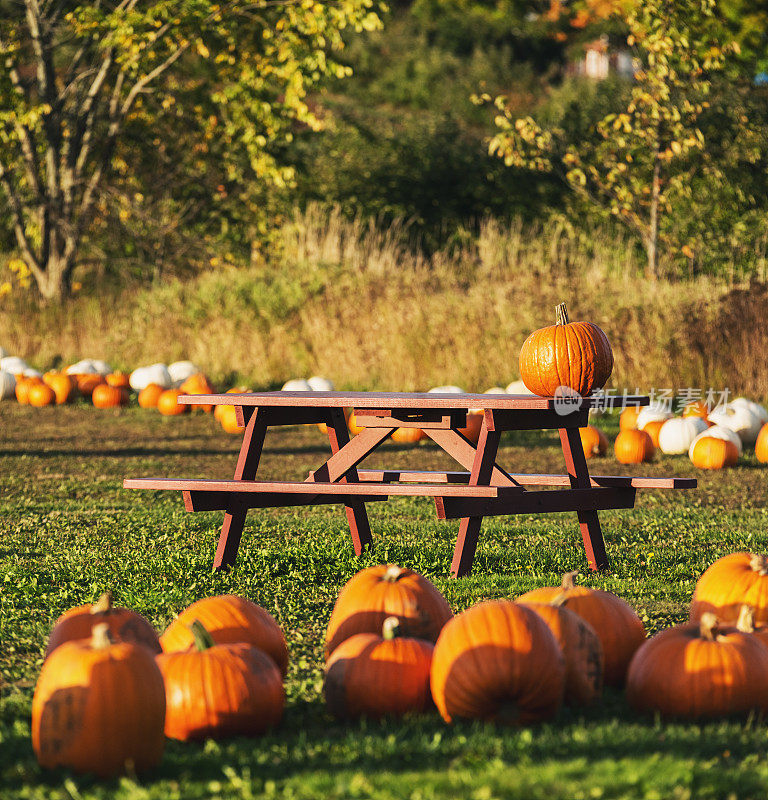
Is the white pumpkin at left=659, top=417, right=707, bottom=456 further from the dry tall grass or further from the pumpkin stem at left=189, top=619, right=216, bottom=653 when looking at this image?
the pumpkin stem at left=189, top=619, right=216, bottom=653

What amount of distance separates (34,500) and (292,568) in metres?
2.53

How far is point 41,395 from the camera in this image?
43.1 feet

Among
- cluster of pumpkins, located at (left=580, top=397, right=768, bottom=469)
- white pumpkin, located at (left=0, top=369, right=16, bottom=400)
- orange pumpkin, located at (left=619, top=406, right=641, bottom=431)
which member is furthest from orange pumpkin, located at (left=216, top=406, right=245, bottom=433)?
white pumpkin, located at (left=0, top=369, right=16, bottom=400)

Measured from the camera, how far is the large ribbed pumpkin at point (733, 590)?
12.0 feet

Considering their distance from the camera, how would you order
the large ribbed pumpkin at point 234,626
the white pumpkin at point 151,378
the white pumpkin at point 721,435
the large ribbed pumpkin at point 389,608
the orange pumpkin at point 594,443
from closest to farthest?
the large ribbed pumpkin at point 234,626
the large ribbed pumpkin at point 389,608
the white pumpkin at point 721,435
the orange pumpkin at point 594,443
the white pumpkin at point 151,378

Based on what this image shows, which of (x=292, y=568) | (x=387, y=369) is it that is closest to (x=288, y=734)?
(x=292, y=568)

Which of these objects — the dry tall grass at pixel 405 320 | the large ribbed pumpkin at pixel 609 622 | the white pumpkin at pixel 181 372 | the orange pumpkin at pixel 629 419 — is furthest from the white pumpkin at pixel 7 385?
the large ribbed pumpkin at pixel 609 622

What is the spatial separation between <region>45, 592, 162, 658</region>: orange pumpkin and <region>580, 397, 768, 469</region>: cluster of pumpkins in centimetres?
624

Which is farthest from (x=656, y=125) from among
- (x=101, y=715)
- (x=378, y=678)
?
(x=101, y=715)

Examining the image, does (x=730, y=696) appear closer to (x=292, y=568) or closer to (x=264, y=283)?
(x=292, y=568)

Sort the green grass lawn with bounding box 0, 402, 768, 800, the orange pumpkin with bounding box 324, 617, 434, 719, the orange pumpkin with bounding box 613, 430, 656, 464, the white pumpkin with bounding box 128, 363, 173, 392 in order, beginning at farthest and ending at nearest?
the white pumpkin with bounding box 128, 363, 173, 392 < the orange pumpkin with bounding box 613, 430, 656, 464 < the orange pumpkin with bounding box 324, 617, 434, 719 < the green grass lawn with bounding box 0, 402, 768, 800

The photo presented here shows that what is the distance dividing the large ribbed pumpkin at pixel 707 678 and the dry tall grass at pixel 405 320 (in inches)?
352

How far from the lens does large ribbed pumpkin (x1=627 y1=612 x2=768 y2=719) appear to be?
3.07 m

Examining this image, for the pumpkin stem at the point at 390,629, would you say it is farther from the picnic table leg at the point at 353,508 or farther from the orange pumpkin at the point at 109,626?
the picnic table leg at the point at 353,508
